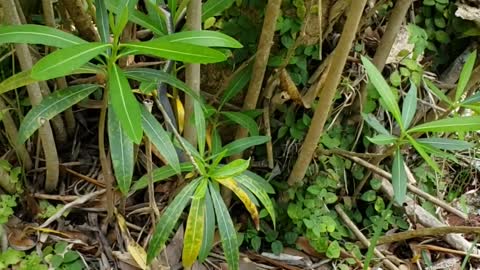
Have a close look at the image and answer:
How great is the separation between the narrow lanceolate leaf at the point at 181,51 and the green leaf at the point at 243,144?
15.2 inches

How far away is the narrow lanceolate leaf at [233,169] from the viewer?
1.05m

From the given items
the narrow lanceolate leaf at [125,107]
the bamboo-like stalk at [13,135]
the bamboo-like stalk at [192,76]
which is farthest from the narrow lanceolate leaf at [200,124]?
the bamboo-like stalk at [13,135]

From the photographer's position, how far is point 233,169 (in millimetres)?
1063

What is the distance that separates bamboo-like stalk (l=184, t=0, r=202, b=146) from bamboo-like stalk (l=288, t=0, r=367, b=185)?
0.81ft

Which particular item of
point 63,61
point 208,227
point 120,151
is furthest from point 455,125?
point 63,61

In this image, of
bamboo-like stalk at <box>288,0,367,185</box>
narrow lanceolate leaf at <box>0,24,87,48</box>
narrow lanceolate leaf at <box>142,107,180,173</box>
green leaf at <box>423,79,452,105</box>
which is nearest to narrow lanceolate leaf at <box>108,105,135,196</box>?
narrow lanceolate leaf at <box>142,107,180,173</box>

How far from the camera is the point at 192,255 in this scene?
1.14 m

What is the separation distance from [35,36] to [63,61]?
0.36ft

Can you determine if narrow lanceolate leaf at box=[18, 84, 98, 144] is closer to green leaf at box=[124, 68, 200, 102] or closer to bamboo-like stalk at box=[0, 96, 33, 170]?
A: green leaf at box=[124, 68, 200, 102]

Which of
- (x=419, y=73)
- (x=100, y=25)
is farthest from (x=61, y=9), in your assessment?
(x=419, y=73)

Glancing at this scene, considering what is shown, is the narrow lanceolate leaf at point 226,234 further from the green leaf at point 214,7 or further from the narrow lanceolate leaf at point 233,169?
the green leaf at point 214,7

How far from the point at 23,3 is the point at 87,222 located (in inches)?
19.9

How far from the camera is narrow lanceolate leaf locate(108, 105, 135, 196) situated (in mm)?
1059

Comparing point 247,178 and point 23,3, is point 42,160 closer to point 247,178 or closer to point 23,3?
point 23,3
